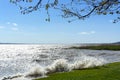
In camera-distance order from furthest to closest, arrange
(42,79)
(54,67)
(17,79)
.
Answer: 1. (54,67)
2. (17,79)
3. (42,79)

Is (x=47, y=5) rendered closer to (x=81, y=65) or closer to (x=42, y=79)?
(x=42, y=79)

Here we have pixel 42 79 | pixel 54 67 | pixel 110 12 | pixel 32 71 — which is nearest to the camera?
pixel 110 12

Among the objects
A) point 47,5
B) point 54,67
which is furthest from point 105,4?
point 54,67

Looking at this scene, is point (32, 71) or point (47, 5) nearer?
point (47, 5)

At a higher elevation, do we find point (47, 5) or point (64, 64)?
point (47, 5)

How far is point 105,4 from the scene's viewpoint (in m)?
12.9

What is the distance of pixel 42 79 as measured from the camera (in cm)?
2505

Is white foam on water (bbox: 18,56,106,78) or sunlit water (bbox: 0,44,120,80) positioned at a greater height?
white foam on water (bbox: 18,56,106,78)

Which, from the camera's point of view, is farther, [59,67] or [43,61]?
[43,61]

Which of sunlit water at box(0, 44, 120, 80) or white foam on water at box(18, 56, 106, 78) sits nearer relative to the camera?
white foam on water at box(18, 56, 106, 78)

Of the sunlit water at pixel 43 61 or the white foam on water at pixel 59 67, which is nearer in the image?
the white foam on water at pixel 59 67

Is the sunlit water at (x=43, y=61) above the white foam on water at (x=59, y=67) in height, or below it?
below

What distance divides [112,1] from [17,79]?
16.1 m

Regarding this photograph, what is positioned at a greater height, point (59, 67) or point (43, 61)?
point (59, 67)
